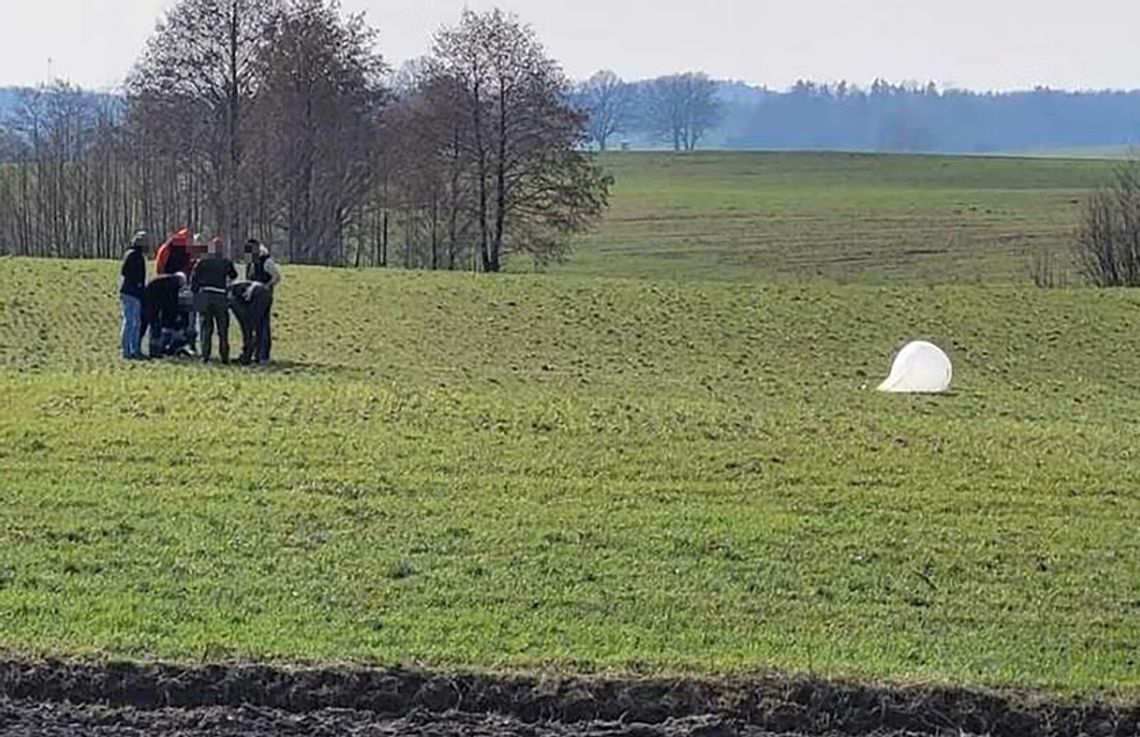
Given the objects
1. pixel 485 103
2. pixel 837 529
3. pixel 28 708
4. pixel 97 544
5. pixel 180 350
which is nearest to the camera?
pixel 28 708

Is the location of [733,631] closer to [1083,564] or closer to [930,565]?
[930,565]

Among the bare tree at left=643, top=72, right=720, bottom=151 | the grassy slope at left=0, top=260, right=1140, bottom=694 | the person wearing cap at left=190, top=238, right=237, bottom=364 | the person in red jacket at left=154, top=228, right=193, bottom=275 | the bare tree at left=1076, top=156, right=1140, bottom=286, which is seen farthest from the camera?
the bare tree at left=643, top=72, right=720, bottom=151

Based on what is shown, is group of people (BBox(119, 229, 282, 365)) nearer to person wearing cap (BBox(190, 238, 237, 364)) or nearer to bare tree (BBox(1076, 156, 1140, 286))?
person wearing cap (BBox(190, 238, 237, 364))

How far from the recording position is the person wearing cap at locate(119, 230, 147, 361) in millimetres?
23547

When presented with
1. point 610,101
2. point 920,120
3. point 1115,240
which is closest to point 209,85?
A: point 1115,240

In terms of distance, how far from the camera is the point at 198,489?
12.8 metres

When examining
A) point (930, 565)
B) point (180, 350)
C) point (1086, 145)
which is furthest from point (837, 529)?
point (1086, 145)

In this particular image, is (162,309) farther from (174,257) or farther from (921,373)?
(921,373)

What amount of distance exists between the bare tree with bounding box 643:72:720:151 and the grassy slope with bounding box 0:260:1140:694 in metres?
115

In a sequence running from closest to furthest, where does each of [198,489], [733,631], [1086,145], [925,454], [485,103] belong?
[733,631]
[198,489]
[925,454]
[485,103]
[1086,145]

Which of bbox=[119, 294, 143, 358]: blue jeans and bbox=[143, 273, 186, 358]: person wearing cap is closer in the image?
bbox=[143, 273, 186, 358]: person wearing cap

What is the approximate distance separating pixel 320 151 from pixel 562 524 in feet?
155

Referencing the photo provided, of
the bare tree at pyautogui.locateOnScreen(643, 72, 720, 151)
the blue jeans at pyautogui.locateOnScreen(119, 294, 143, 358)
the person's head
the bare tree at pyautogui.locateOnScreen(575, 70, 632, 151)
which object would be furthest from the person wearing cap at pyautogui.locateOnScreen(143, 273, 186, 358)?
the bare tree at pyautogui.locateOnScreen(643, 72, 720, 151)

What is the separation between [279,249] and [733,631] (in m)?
50.9
